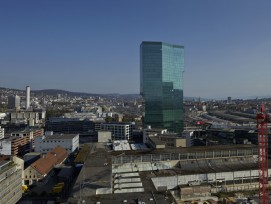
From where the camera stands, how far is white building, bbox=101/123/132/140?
53.0 metres

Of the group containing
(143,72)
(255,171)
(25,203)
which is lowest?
(25,203)

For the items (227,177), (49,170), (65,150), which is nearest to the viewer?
(227,177)

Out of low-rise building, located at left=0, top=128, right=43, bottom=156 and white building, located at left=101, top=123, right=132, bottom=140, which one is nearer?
low-rise building, located at left=0, top=128, right=43, bottom=156

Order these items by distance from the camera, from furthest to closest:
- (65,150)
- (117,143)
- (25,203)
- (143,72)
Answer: (143,72)
(117,143)
(65,150)
(25,203)

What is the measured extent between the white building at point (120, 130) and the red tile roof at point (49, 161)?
15.1 m

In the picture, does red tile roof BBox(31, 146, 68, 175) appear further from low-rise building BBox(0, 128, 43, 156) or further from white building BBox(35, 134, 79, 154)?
low-rise building BBox(0, 128, 43, 156)

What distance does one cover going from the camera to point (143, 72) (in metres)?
54.1

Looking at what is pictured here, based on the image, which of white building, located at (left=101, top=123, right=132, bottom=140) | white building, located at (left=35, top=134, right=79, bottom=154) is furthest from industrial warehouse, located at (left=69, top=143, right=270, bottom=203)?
white building, located at (left=101, top=123, right=132, bottom=140)

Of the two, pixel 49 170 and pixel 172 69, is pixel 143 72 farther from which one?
pixel 49 170

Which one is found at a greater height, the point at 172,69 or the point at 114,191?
the point at 172,69

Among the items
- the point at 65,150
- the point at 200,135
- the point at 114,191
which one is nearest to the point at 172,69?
the point at 200,135

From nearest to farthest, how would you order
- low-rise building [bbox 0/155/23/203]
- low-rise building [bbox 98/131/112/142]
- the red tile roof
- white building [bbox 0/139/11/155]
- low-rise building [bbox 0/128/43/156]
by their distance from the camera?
low-rise building [bbox 0/155/23/203], the red tile roof, white building [bbox 0/139/11/155], low-rise building [bbox 0/128/43/156], low-rise building [bbox 98/131/112/142]

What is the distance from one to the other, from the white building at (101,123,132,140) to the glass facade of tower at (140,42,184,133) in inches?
137

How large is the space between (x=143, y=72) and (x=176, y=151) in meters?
27.4
